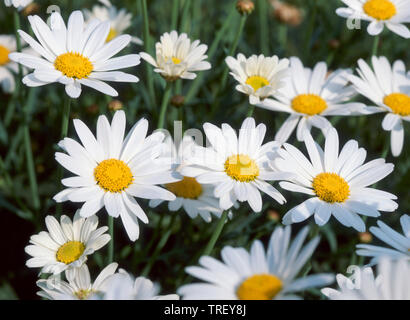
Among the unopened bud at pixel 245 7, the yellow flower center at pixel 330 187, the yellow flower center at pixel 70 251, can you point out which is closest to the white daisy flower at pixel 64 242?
the yellow flower center at pixel 70 251

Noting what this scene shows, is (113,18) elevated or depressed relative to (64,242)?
elevated

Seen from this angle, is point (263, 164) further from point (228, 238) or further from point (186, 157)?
point (228, 238)

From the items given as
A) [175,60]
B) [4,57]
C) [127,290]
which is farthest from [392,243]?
[4,57]

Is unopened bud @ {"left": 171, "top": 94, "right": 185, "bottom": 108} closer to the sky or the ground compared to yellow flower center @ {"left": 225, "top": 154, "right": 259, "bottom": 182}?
closer to the sky

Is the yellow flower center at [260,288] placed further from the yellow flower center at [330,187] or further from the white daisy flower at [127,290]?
the yellow flower center at [330,187]

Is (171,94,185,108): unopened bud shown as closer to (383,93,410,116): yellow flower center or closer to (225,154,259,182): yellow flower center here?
(225,154,259,182): yellow flower center

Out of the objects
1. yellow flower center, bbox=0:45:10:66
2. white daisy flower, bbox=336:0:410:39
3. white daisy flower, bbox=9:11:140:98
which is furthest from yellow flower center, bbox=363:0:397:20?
yellow flower center, bbox=0:45:10:66

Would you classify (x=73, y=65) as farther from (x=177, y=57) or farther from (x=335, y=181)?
(x=335, y=181)
